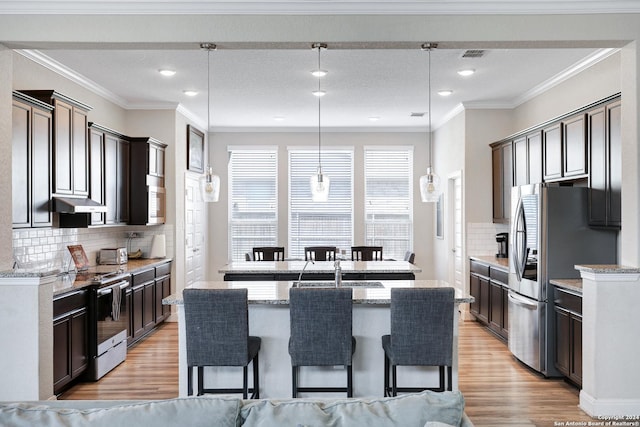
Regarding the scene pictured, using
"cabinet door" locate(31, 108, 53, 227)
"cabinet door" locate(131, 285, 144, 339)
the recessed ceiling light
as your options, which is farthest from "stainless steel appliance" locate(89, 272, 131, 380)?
the recessed ceiling light

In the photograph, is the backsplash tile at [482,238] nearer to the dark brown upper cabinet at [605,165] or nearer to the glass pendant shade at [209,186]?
the dark brown upper cabinet at [605,165]

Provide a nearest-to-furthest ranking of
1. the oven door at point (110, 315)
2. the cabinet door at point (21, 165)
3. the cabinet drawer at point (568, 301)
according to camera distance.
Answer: the cabinet door at point (21, 165), the cabinet drawer at point (568, 301), the oven door at point (110, 315)

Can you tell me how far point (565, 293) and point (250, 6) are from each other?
3327mm

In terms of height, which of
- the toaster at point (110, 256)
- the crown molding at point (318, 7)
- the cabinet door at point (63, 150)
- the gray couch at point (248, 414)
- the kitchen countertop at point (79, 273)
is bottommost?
the gray couch at point (248, 414)

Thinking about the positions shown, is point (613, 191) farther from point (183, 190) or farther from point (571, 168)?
point (183, 190)

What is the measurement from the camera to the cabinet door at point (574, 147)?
4.71m

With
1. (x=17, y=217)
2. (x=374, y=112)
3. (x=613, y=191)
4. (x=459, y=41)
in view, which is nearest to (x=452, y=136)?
(x=374, y=112)

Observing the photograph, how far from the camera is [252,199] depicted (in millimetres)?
9312

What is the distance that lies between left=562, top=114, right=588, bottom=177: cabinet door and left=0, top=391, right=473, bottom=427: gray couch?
144 inches

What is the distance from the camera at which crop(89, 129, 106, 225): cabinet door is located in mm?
5418

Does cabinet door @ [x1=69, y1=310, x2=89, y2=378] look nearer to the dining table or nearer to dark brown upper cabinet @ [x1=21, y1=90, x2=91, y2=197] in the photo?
dark brown upper cabinet @ [x1=21, y1=90, x2=91, y2=197]

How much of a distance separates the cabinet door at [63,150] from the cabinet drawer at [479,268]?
15.2 feet

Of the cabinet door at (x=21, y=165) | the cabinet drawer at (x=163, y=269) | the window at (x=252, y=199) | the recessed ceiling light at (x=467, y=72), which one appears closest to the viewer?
the cabinet door at (x=21, y=165)

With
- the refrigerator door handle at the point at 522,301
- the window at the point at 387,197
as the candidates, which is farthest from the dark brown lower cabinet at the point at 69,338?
the window at the point at 387,197
